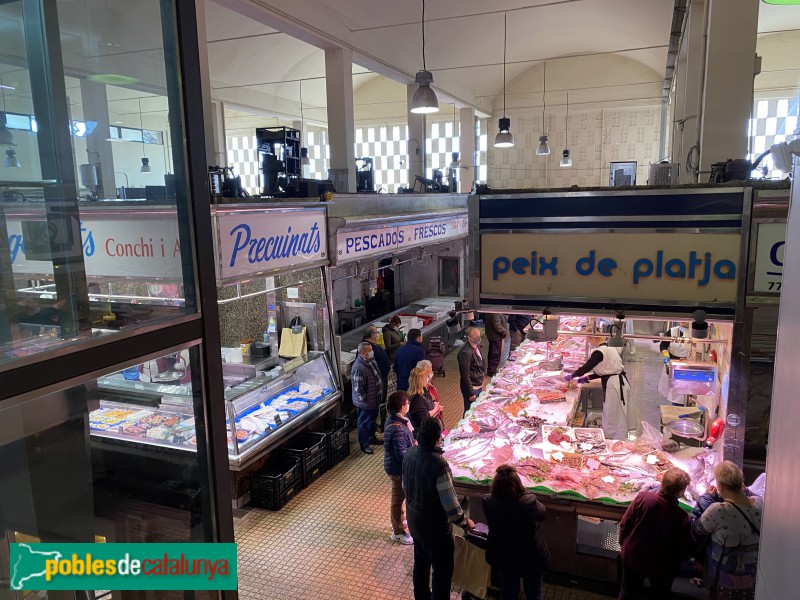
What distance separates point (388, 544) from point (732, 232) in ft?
13.7

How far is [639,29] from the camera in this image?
531 inches

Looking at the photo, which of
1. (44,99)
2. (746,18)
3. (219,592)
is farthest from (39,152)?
(746,18)

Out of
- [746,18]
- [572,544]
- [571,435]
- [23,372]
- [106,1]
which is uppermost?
[746,18]

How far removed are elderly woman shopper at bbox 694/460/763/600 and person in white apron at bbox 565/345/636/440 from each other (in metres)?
2.13

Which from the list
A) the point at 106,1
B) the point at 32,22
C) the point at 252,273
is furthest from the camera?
the point at 252,273

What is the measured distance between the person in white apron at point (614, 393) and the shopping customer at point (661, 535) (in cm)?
197

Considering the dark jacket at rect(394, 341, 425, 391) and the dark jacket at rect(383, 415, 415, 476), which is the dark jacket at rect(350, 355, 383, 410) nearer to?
the dark jacket at rect(394, 341, 425, 391)

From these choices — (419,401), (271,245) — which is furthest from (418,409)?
(271,245)

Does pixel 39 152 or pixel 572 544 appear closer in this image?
pixel 39 152

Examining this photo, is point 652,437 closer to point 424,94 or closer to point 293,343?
point 293,343

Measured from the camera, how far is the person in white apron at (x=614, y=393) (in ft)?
20.3

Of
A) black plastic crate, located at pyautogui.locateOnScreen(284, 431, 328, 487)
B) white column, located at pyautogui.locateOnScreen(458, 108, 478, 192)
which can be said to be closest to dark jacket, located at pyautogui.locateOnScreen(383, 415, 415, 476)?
black plastic crate, located at pyautogui.locateOnScreen(284, 431, 328, 487)

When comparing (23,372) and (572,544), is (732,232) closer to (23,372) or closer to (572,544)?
(572,544)

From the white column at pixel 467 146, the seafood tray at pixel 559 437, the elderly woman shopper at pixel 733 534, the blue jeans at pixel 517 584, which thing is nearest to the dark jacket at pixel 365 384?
the seafood tray at pixel 559 437
